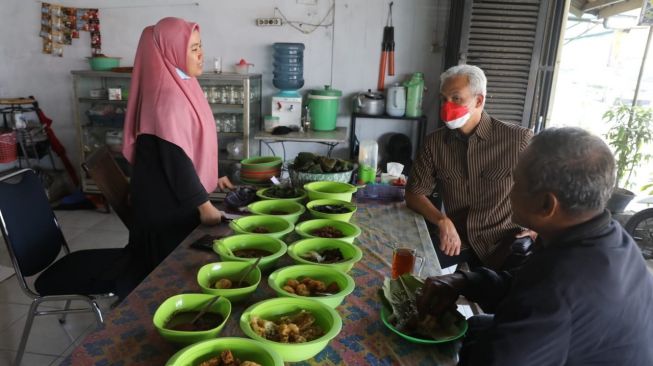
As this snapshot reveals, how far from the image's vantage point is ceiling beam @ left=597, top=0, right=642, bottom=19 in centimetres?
344

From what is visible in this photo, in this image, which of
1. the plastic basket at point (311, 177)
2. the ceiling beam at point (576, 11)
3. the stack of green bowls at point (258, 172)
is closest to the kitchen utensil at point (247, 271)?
the plastic basket at point (311, 177)

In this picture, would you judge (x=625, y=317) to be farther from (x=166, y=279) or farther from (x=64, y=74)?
(x=64, y=74)

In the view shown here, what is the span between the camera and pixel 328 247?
1420 mm

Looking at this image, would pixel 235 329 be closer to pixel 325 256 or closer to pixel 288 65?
pixel 325 256

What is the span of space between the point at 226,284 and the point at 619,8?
4196 millimetres

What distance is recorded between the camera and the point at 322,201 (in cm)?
181

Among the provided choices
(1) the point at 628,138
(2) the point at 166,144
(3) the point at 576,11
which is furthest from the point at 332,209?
(3) the point at 576,11

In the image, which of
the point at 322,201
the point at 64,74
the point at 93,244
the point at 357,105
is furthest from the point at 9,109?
the point at 322,201

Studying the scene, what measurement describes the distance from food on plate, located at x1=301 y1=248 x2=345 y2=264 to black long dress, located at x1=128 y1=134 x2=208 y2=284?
589 millimetres

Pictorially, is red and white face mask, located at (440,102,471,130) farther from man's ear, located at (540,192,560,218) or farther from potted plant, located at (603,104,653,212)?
potted plant, located at (603,104,653,212)

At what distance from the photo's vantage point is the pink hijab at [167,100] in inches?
67.9

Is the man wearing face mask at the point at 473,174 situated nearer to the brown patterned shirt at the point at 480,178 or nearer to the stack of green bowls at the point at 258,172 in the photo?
the brown patterned shirt at the point at 480,178

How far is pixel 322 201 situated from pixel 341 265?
566mm

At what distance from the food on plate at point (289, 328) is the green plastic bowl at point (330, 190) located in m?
0.88
